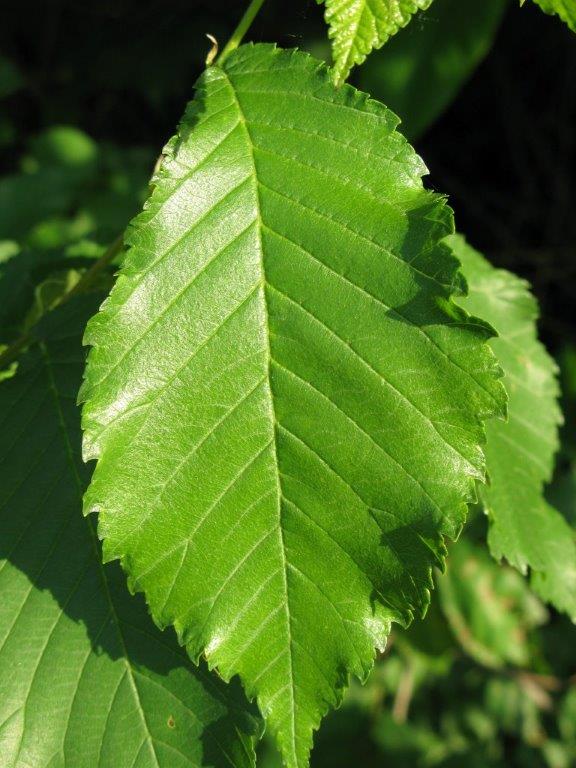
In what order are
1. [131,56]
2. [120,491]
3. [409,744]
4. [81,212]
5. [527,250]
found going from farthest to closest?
[527,250] < [131,56] < [81,212] < [409,744] < [120,491]

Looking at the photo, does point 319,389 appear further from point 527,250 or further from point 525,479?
point 527,250

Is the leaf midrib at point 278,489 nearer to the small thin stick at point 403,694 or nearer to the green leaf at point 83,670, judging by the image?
the green leaf at point 83,670

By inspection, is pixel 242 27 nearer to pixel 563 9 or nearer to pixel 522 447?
pixel 563 9

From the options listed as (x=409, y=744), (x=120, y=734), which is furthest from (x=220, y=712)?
(x=409, y=744)

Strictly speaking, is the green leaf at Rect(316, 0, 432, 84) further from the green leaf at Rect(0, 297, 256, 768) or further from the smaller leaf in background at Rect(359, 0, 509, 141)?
the smaller leaf in background at Rect(359, 0, 509, 141)

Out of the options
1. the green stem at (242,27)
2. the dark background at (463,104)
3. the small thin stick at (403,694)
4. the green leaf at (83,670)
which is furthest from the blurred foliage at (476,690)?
the green stem at (242,27)
